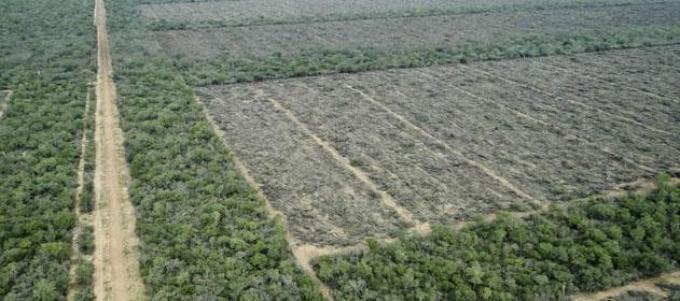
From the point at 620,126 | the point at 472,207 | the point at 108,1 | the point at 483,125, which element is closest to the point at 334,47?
the point at 483,125

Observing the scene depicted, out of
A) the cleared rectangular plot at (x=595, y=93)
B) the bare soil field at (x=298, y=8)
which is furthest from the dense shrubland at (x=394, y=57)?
the bare soil field at (x=298, y=8)

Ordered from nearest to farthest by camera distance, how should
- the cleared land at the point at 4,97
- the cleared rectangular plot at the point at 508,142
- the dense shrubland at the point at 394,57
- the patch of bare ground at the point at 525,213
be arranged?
the patch of bare ground at the point at 525,213 < the cleared rectangular plot at the point at 508,142 < the cleared land at the point at 4,97 < the dense shrubland at the point at 394,57

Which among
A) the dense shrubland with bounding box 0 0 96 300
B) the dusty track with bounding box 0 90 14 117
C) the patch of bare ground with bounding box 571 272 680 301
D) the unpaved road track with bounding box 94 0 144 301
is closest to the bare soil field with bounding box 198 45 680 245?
the patch of bare ground with bounding box 571 272 680 301

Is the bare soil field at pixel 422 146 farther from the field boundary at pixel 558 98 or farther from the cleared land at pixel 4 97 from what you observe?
the cleared land at pixel 4 97

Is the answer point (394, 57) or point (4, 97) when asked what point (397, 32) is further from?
point (4, 97)

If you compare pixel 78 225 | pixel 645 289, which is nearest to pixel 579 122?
pixel 645 289
